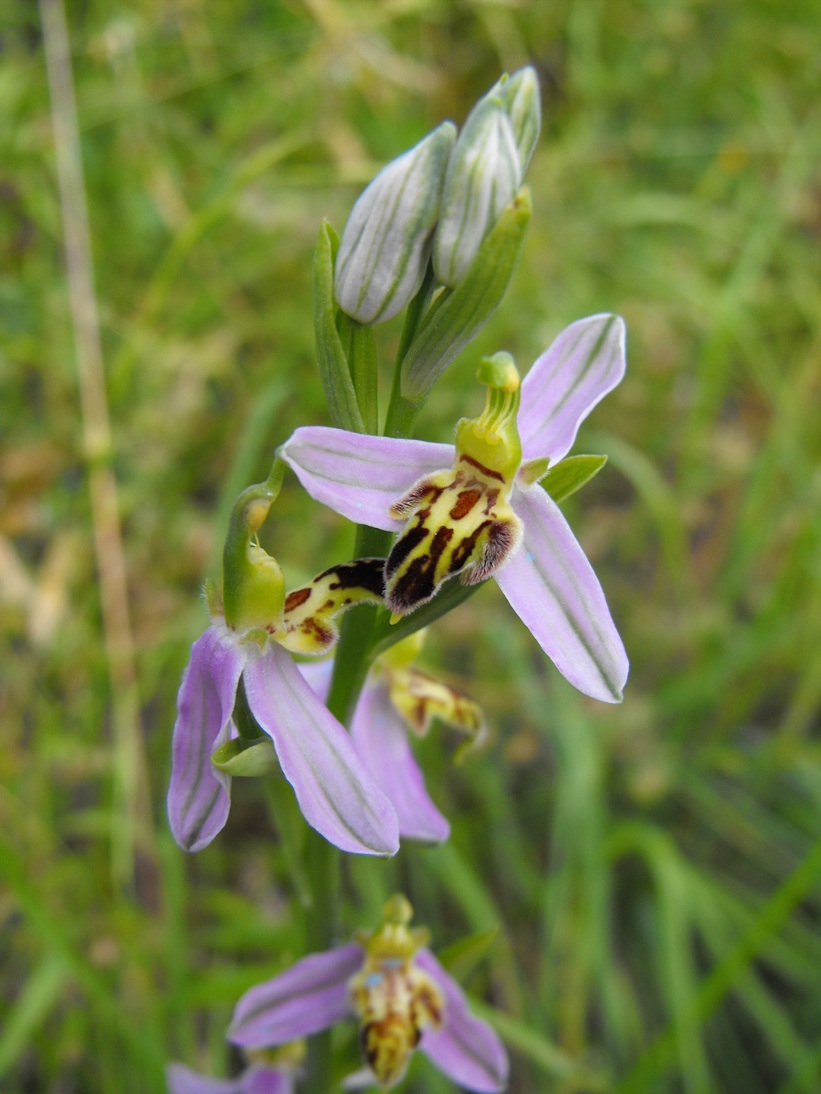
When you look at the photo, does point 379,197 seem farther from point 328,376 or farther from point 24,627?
point 24,627

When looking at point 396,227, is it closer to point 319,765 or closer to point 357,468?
point 357,468

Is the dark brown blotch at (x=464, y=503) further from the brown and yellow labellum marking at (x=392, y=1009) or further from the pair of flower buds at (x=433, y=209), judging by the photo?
the brown and yellow labellum marking at (x=392, y=1009)

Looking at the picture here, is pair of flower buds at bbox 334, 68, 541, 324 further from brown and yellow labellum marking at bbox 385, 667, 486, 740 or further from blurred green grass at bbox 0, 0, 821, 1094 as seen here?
blurred green grass at bbox 0, 0, 821, 1094

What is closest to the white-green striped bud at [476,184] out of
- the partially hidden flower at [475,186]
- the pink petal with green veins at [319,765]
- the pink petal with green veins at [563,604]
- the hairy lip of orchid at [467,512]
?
the partially hidden flower at [475,186]

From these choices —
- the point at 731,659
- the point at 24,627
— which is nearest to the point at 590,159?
the point at 731,659

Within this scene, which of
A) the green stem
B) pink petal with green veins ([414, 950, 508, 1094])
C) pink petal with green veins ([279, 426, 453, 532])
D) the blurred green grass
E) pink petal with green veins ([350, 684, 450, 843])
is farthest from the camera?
the blurred green grass

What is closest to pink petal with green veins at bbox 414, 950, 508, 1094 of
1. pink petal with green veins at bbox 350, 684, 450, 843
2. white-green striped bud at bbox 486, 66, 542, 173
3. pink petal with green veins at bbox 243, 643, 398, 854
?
pink petal with green veins at bbox 350, 684, 450, 843

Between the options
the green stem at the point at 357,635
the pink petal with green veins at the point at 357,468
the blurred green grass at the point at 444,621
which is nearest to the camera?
the pink petal with green veins at the point at 357,468
